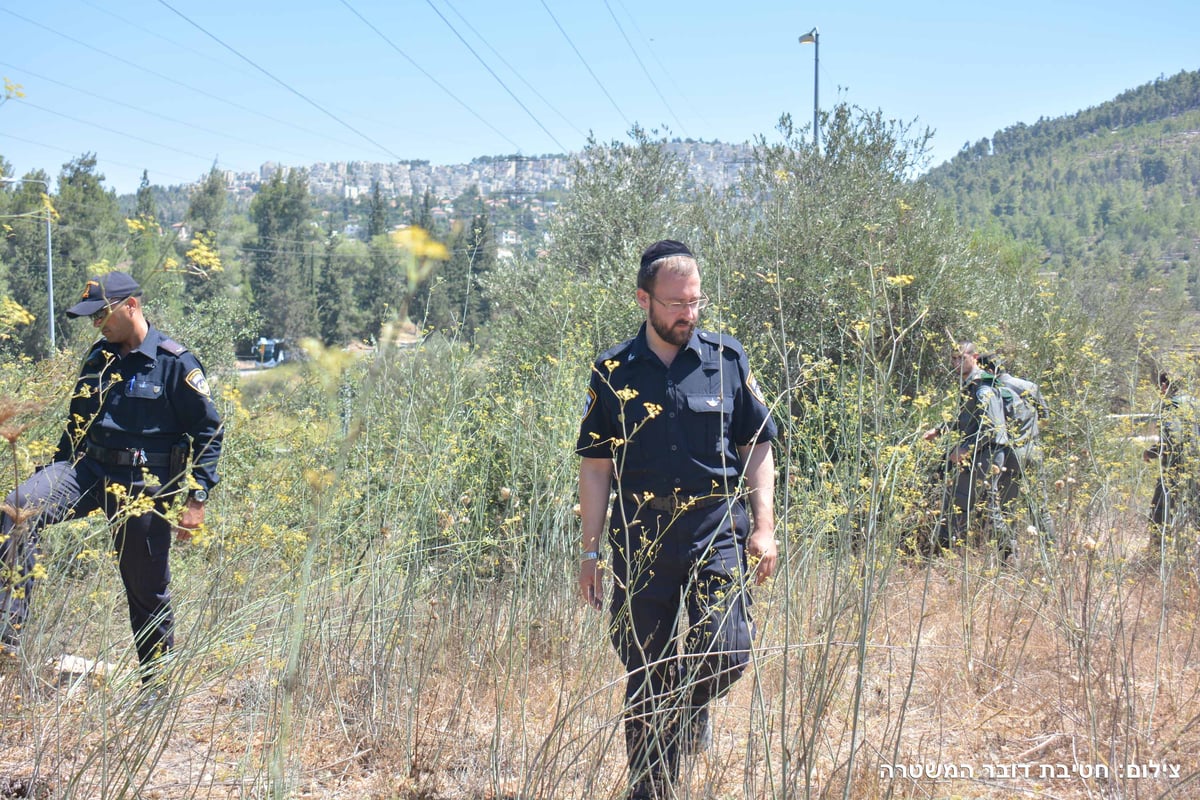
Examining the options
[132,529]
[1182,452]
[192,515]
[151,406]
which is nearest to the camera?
[132,529]

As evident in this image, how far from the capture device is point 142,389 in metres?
3.24

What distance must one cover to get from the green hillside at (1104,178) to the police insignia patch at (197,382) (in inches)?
1248

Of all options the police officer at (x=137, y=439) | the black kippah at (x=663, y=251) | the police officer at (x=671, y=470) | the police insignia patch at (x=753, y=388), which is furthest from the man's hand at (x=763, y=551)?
the police officer at (x=137, y=439)

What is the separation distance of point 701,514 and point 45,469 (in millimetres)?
2200

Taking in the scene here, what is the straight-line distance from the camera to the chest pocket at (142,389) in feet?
10.6

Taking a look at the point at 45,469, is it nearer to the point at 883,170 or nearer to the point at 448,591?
the point at 448,591

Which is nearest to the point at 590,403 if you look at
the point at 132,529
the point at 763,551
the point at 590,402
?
the point at 590,402

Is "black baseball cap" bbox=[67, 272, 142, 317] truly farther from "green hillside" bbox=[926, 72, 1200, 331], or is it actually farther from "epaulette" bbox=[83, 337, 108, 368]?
"green hillside" bbox=[926, 72, 1200, 331]

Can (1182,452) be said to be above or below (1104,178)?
below

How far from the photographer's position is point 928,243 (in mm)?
8023

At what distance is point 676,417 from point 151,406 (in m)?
2.00

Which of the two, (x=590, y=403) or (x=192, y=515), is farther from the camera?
(x=192, y=515)

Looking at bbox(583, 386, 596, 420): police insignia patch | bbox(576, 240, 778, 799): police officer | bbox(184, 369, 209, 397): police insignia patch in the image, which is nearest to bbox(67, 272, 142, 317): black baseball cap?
bbox(184, 369, 209, 397): police insignia patch

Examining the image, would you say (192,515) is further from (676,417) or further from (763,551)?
(763,551)
